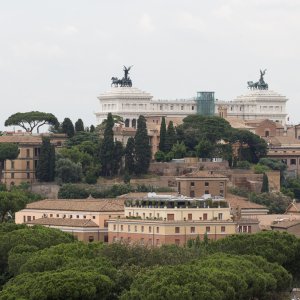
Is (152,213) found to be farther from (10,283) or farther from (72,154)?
(72,154)

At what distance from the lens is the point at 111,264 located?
3775 inches

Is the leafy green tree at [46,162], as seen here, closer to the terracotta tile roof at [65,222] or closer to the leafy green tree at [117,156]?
the leafy green tree at [117,156]

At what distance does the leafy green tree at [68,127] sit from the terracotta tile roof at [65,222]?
40.8 meters

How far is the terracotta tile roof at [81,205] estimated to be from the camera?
123 metres

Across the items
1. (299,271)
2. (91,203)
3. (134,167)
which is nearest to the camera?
(299,271)

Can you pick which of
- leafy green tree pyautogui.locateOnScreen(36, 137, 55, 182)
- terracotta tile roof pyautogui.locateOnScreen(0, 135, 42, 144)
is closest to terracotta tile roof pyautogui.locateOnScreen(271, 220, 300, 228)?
leafy green tree pyautogui.locateOnScreen(36, 137, 55, 182)

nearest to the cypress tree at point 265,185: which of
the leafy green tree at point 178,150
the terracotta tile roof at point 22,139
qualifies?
the leafy green tree at point 178,150

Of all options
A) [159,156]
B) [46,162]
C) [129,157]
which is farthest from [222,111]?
[46,162]

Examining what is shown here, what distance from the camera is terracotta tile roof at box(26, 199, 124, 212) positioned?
123 metres

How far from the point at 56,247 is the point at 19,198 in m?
31.5

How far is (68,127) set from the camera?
545 feet

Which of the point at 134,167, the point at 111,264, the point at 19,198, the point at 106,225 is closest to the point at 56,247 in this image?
the point at 111,264

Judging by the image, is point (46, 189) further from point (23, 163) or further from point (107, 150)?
point (107, 150)

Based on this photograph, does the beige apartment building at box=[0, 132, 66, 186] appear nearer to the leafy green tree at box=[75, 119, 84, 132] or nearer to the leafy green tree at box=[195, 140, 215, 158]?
the leafy green tree at box=[75, 119, 84, 132]
